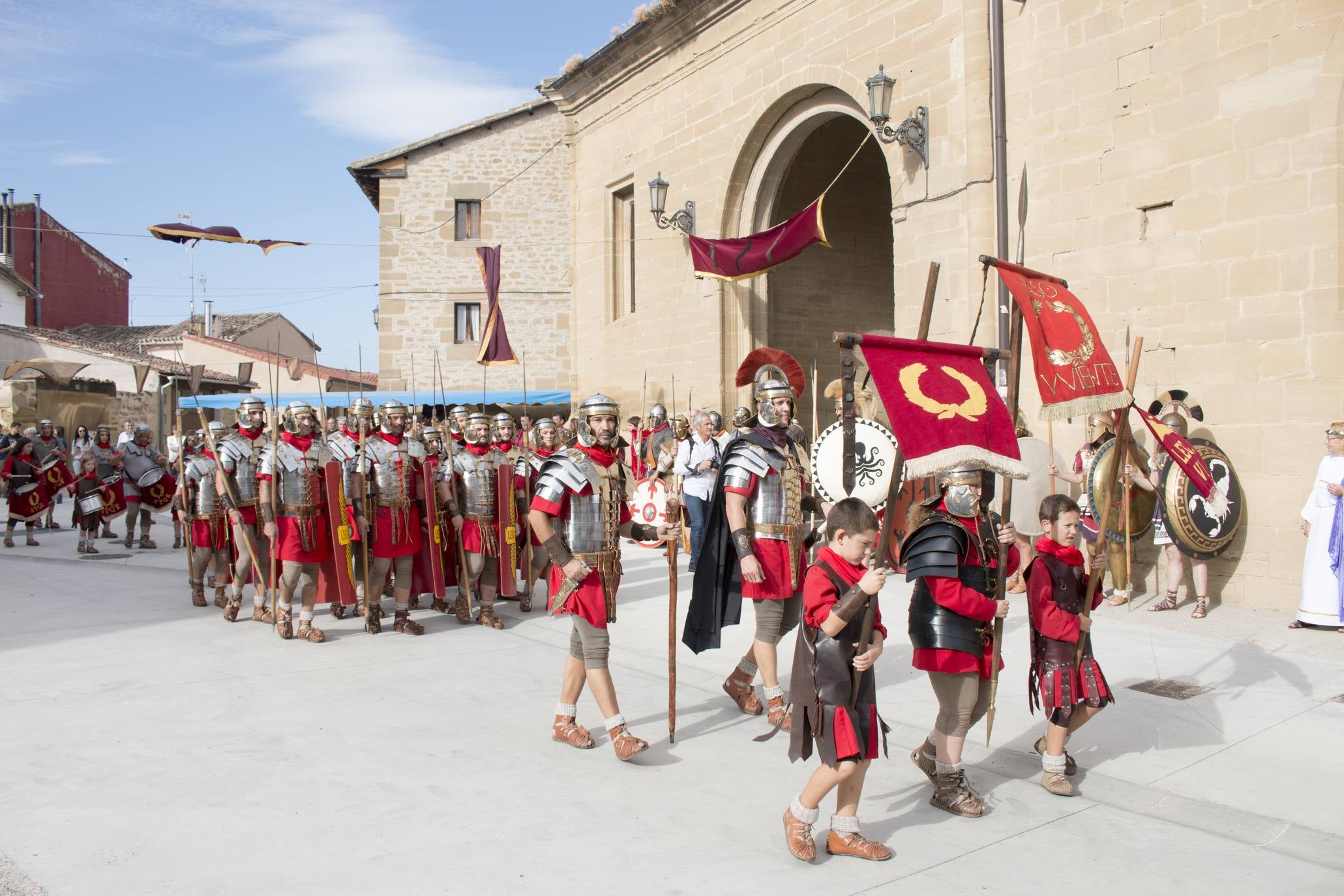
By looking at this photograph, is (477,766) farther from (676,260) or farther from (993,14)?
(676,260)

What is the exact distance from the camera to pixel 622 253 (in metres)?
18.2

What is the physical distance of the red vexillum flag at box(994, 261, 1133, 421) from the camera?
4281 mm

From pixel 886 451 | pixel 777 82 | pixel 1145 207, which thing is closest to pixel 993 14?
pixel 1145 207

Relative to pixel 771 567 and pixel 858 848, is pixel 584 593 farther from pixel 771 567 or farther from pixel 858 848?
pixel 858 848

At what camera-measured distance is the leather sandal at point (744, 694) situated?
18.0ft

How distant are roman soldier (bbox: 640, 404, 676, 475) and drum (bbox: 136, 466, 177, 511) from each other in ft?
20.4

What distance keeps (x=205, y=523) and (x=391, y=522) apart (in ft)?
7.44

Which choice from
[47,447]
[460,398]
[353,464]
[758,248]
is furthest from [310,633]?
[460,398]

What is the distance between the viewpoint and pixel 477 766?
4.60 metres

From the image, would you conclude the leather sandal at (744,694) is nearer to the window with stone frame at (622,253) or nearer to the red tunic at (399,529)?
the red tunic at (399,529)

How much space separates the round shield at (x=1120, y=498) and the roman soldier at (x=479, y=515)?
4.65 m

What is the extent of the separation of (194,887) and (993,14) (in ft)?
32.9

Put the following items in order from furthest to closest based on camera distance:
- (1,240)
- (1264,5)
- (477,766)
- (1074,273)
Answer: (1,240) → (1074,273) → (1264,5) → (477,766)

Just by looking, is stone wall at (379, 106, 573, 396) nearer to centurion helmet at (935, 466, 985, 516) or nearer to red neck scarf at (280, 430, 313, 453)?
red neck scarf at (280, 430, 313, 453)
